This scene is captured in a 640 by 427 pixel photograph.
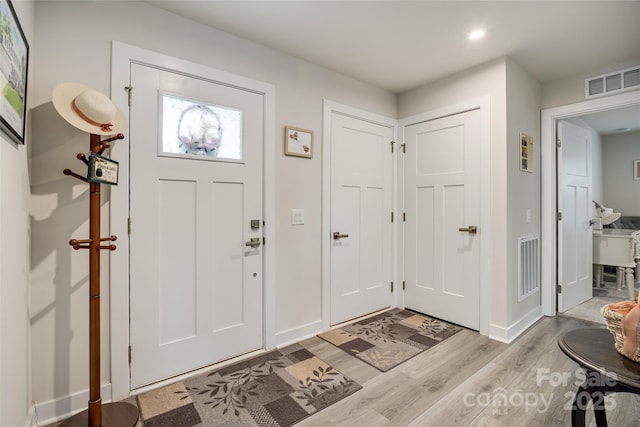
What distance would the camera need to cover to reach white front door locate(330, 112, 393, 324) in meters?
3.01

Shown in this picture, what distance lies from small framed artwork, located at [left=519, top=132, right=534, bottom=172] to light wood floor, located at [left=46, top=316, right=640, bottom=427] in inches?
63.2

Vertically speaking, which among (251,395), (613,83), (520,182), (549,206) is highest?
(613,83)

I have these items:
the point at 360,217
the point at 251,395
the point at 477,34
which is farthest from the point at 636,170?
the point at 251,395

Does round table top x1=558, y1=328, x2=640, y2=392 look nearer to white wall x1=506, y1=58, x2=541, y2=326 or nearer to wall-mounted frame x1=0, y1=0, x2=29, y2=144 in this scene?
white wall x1=506, y1=58, x2=541, y2=326

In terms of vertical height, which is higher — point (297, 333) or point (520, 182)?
point (520, 182)

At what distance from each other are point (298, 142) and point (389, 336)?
1.94m

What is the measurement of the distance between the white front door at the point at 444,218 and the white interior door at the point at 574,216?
1.17m

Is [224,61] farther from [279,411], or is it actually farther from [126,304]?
[279,411]

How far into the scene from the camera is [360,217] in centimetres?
320

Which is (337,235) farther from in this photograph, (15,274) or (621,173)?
(621,173)

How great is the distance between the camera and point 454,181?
3.04 meters

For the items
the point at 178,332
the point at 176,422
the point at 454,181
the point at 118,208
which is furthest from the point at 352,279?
the point at 118,208

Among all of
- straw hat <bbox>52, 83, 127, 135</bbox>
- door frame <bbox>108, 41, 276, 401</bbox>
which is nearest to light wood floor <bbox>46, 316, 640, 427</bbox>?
door frame <bbox>108, 41, 276, 401</bbox>

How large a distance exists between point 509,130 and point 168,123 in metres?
2.80
